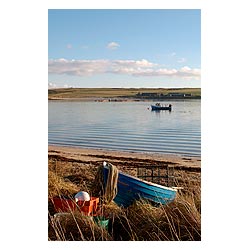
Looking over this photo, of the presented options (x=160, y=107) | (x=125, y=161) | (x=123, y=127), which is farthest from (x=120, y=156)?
(x=160, y=107)

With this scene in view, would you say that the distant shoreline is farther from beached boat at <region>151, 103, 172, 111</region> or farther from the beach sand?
the beach sand

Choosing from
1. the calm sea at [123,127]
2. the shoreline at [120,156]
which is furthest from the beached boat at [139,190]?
the calm sea at [123,127]

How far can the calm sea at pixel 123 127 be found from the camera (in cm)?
471

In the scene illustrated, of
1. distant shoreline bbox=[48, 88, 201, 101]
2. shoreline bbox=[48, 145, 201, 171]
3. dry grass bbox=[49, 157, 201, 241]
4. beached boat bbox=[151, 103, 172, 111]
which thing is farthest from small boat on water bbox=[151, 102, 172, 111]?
dry grass bbox=[49, 157, 201, 241]

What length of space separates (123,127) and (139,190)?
60 centimetres

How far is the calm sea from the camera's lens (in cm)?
471

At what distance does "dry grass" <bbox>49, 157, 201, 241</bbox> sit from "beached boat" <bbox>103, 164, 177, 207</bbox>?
67 millimetres

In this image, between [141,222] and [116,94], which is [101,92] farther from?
[141,222]
